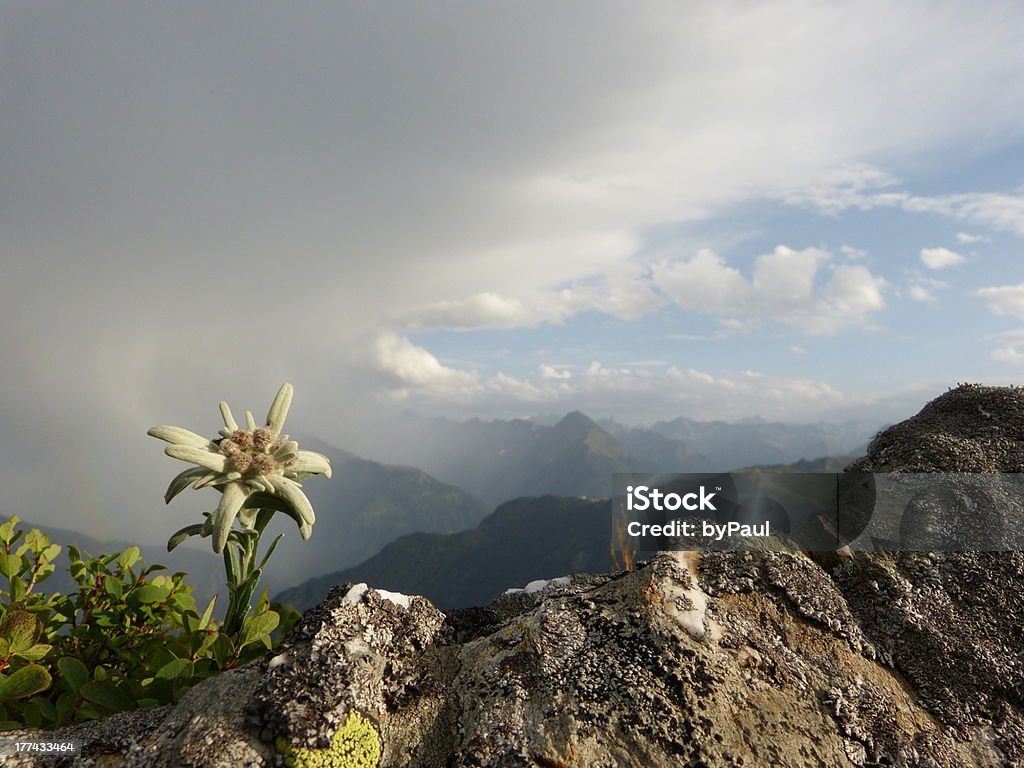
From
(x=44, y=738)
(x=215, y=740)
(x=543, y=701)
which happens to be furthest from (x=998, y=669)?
(x=44, y=738)

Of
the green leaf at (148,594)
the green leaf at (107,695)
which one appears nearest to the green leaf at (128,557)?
the green leaf at (148,594)

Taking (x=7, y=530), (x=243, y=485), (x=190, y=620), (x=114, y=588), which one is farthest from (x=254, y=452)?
(x=7, y=530)

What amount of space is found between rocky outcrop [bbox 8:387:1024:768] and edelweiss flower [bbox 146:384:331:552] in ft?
3.19

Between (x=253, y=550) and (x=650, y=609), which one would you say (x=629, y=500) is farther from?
(x=253, y=550)

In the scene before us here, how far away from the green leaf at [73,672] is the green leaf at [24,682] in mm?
111

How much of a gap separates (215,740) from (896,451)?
286 inches

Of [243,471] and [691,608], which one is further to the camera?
[243,471]

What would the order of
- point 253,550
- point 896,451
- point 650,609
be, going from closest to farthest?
point 650,609 < point 253,550 < point 896,451

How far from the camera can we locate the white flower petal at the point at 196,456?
187 inches

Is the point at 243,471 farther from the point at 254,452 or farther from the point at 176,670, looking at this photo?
the point at 176,670

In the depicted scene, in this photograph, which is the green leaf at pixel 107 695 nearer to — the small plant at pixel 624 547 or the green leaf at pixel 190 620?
the green leaf at pixel 190 620

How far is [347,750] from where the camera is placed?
3.59 metres

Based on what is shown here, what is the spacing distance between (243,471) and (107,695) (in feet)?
6.52

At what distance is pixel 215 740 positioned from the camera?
11.6 feet
